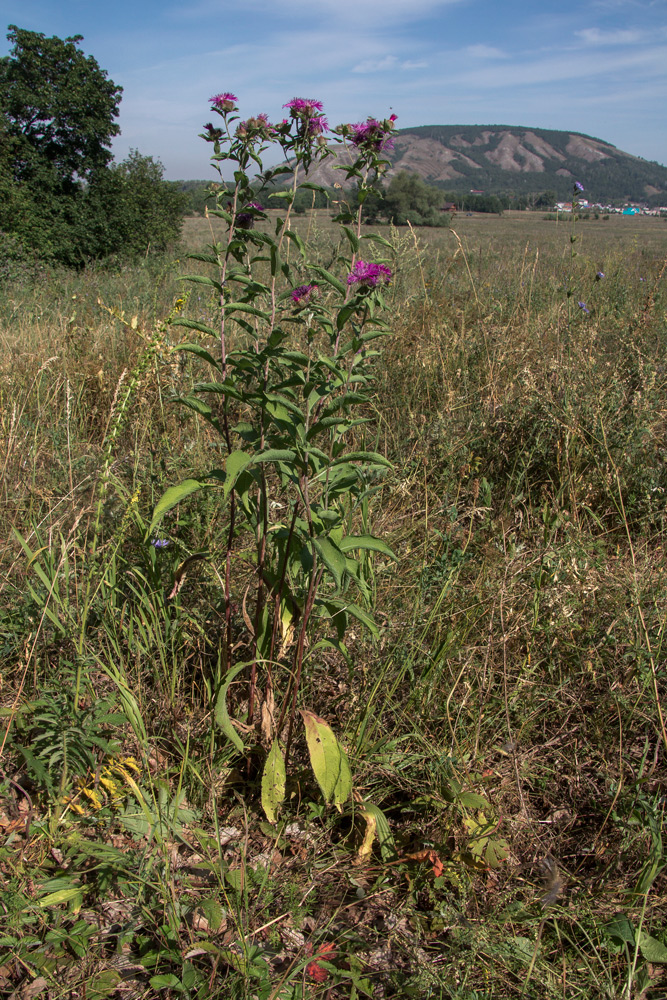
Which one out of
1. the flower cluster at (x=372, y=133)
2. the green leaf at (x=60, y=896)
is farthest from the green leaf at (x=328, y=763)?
the flower cluster at (x=372, y=133)

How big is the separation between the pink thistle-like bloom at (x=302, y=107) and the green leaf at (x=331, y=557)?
3.74 ft

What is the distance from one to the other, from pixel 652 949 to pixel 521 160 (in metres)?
124

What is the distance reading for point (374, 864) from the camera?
1.56 m

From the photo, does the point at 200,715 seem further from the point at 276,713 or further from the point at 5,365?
the point at 5,365

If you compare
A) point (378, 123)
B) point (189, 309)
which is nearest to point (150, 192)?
point (189, 309)

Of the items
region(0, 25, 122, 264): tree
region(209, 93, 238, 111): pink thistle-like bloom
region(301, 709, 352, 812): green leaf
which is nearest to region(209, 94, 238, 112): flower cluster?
region(209, 93, 238, 111): pink thistle-like bloom

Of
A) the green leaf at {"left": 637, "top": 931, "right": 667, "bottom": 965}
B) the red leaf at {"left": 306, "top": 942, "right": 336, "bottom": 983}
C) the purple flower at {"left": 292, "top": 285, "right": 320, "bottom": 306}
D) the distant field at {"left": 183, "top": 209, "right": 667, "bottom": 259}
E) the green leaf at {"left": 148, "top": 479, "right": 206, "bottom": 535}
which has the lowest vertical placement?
the red leaf at {"left": 306, "top": 942, "right": 336, "bottom": 983}

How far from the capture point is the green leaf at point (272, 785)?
Result: 5.11 ft

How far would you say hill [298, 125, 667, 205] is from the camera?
81.8m

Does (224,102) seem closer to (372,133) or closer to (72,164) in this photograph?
(372,133)

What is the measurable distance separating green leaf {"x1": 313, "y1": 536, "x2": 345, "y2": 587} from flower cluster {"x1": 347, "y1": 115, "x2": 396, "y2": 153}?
108cm

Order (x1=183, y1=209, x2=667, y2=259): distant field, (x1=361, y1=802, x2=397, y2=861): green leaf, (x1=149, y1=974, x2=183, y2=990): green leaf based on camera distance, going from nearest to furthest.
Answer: (x1=149, y1=974, x2=183, y2=990): green leaf → (x1=361, y1=802, x2=397, y2=861): green leaf → (x1=183, y1=209, x2=667, y2=259): distant field

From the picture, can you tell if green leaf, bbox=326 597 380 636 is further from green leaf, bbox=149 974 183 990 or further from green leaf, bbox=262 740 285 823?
green leaf, bbox=149 974 183 990

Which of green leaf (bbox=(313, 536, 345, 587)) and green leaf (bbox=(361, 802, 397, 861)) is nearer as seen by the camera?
green leaf (bbox=(313, 536, 345, 587))
